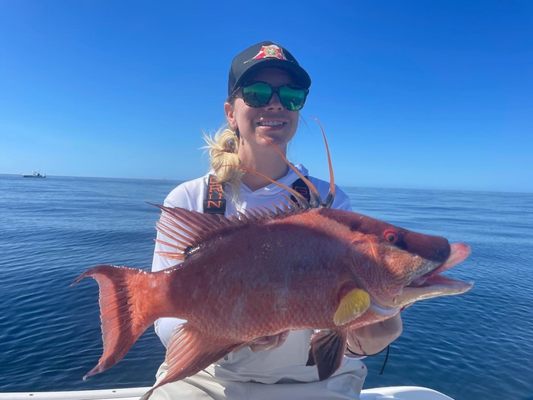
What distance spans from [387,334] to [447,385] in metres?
6.48

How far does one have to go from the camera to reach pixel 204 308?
2.15 metres

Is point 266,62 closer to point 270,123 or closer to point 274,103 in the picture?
point 274,103

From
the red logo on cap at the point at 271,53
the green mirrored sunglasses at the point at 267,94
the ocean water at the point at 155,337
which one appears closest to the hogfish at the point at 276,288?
the green mirrored sunglasses at the point at 267,94

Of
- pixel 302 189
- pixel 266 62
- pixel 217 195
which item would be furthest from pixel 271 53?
pixel 217 195

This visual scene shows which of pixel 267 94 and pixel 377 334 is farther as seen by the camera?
pixel 267 94

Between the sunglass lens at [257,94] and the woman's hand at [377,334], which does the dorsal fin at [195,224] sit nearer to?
the woman's hand at [377,334]

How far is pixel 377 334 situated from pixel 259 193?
6.27 feet

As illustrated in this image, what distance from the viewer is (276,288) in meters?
2.10

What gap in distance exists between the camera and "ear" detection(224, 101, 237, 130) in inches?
163

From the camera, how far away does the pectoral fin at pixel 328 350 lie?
2125 millimetres

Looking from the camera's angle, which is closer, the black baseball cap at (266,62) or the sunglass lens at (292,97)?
the black baseball cap at (266,62)

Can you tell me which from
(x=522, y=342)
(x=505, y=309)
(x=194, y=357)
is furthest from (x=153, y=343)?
(x=505, y=309)

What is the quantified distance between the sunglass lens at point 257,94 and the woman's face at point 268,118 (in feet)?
0.17

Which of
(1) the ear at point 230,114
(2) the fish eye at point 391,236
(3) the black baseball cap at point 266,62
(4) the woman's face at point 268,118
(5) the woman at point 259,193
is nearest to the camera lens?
(2) the fish eye at point 391,236
